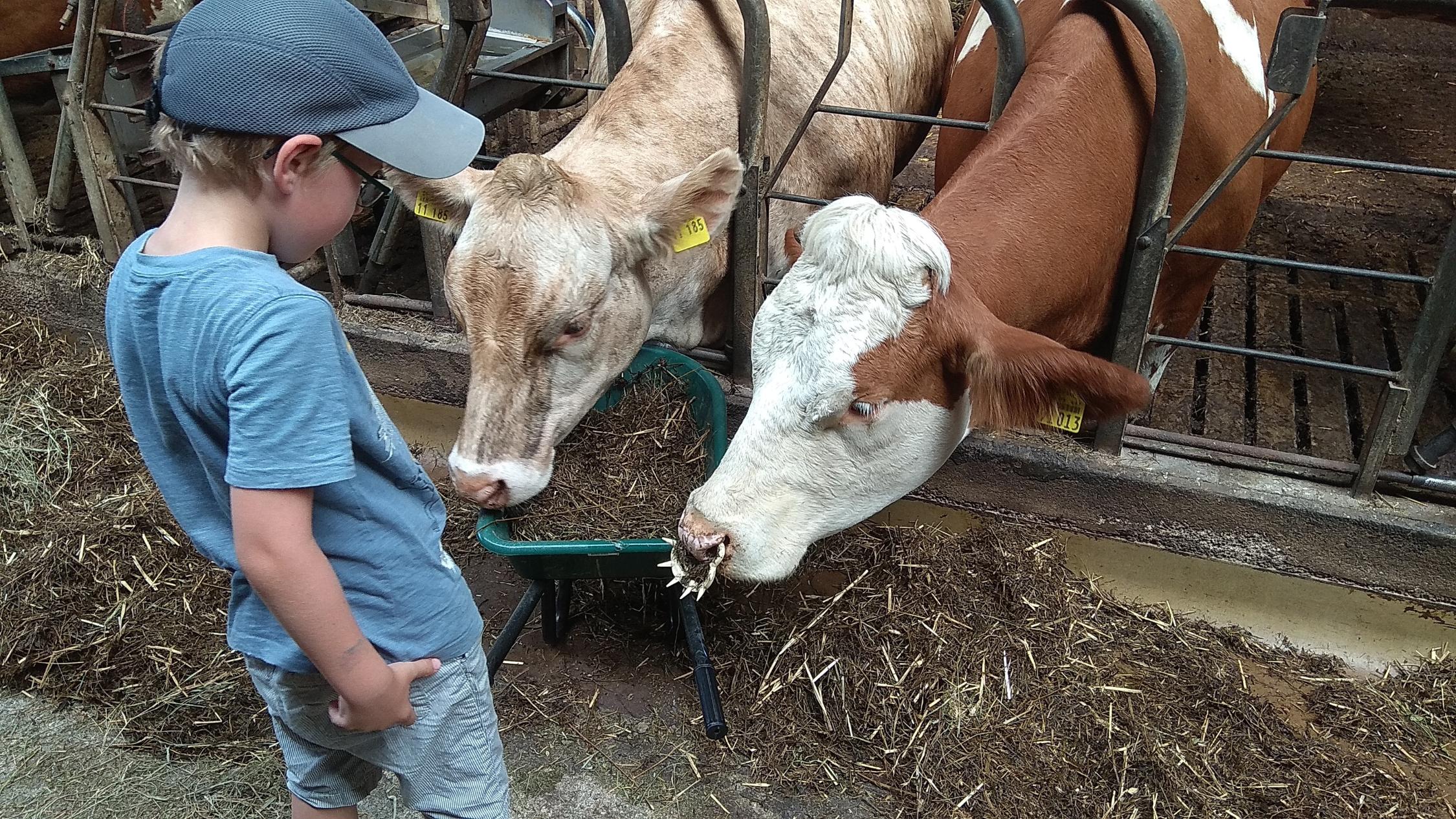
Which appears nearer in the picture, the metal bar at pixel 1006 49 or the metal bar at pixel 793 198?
the metal bar at pixel 1006 49

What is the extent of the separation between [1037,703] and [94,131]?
150 inches

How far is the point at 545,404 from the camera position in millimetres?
2543

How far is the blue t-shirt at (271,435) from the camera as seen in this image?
3.99 feet

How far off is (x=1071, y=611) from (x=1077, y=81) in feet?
4.76

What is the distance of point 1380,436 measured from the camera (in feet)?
8.98

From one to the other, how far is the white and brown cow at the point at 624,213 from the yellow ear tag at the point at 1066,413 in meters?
1.01

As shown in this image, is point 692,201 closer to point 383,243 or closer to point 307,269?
point 383,243

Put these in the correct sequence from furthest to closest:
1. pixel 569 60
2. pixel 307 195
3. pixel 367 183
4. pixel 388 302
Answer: pixel 569 60 < pixel 388 302 < pixel 367 183 < pixel 307 195

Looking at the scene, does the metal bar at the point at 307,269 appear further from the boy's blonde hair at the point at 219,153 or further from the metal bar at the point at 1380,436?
the metal bar at the point at 1380,436

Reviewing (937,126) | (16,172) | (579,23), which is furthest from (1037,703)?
(16,172)

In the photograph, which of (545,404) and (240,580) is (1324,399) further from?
(240,580)

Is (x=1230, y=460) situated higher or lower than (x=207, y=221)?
lower

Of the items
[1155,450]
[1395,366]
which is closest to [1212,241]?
[1155,450]

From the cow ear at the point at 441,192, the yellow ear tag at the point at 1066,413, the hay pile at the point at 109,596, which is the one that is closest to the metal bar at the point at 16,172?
the hay pile at the point at 109,596
